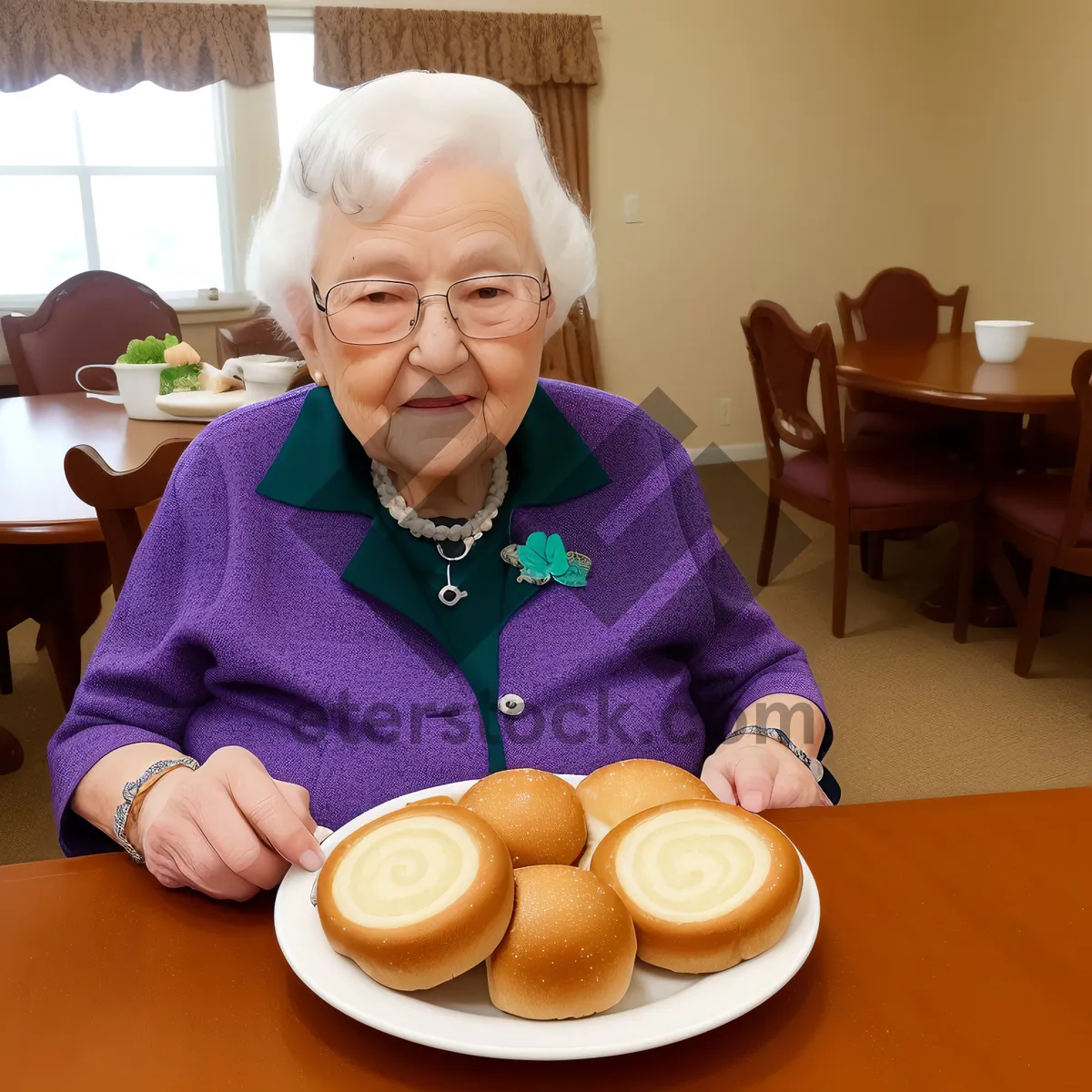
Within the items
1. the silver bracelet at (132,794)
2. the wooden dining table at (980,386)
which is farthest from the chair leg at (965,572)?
the silver bracelet at (132,794)

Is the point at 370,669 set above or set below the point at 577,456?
below

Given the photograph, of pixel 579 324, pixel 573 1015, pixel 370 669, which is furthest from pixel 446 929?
pixel 579 324

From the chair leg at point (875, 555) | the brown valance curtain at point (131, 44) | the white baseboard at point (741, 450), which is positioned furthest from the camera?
the white baseboard at point (741, 450)

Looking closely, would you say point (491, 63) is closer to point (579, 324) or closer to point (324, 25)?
point (324, 25)

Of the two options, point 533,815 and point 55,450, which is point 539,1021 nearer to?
point 533,815

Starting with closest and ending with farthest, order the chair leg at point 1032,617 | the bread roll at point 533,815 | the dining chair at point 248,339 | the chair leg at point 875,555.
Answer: the bread roll at point 533,815
the chair leg at point 1032,617
the dining chair at point 248,339
the chair leg at point 875,555

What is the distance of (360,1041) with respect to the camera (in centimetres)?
54

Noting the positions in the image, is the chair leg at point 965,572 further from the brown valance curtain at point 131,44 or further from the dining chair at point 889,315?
the brown valance curtain at point 131,44

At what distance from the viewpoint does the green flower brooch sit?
103 centimetres

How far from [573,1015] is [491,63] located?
5.04 m

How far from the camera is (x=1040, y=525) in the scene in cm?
278

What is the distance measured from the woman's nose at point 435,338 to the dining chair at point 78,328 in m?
Answer: 2.80

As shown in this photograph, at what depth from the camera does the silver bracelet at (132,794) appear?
74 centimetres

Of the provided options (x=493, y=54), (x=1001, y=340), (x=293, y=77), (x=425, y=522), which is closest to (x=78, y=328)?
(x=293, y=77)
